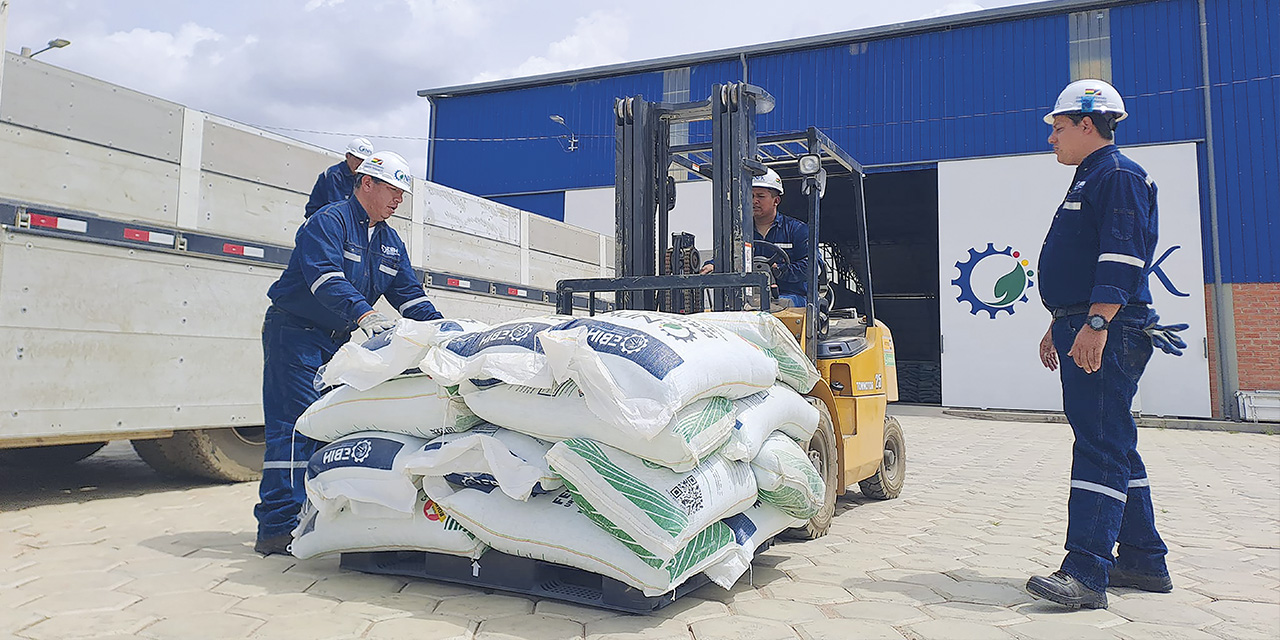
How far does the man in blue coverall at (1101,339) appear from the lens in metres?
3.01

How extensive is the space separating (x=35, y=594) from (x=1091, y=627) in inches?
153

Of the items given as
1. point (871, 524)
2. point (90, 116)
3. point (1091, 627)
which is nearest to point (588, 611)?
point (1091, 627)

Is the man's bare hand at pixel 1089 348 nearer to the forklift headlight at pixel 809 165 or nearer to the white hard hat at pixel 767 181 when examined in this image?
the forklift headlight at pixel 809 165

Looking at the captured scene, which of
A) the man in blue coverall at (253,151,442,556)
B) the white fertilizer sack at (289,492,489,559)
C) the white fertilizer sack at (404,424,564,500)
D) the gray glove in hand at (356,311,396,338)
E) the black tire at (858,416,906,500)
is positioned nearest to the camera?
the white fertilizer sack at (404,424,564,500)

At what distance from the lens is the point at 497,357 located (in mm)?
2873

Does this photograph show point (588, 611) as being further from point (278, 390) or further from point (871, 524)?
point (871, 524)

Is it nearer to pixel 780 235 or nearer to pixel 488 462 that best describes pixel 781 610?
pixel 488 462

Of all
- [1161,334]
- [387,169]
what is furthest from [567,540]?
[1161,334]

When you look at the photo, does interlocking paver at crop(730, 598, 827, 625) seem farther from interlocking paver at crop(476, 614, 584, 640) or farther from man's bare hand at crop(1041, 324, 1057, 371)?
man's bare hand at crop(1041, 324, 1057, 371)

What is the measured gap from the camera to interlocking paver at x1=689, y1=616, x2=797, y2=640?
8.67ft

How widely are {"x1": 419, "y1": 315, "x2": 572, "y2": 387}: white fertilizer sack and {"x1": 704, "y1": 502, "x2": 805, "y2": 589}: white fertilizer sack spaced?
1.00m

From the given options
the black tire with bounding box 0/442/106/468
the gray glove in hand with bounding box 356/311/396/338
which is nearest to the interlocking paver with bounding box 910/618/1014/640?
the gray glove in hand with bounding box 356/311/396/338

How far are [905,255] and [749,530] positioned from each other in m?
22.4

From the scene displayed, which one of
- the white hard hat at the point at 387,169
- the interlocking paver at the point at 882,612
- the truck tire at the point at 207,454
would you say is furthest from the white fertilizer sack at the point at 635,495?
the truck tire at the point at 207,454
